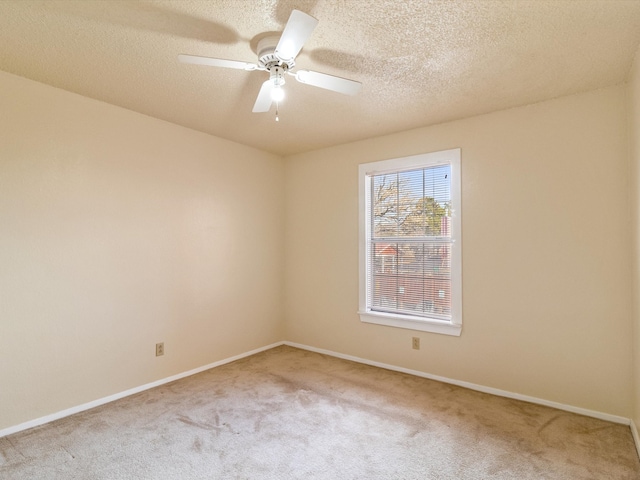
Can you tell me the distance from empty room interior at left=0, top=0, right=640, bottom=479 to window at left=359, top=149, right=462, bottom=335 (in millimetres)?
25

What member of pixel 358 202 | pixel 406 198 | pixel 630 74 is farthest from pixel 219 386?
pixel 630 74

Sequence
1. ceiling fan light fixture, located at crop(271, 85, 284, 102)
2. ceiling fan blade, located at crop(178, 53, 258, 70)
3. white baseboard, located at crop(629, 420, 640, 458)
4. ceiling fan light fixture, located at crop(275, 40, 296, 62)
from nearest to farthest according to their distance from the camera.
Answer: ceiling fan light fixture, located at crop(275, 40, 296, 62), ceiling fan blade, located at crop(178, 53, 258, 70), ceiling fan light fixture, located at crop(271, 85, 284, 102), white baseboard, located at crop(629, 420, 640, 458)

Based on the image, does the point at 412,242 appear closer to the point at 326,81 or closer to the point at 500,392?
the point at 500,392

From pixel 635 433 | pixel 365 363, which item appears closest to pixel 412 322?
pixel 365 363

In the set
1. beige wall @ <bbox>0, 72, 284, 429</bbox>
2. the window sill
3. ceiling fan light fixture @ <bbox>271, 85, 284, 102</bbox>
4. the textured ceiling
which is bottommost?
the window sill

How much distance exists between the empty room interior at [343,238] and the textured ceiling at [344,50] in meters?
0.02

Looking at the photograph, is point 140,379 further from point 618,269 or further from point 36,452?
point 618,269

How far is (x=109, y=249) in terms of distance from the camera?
2.93 m

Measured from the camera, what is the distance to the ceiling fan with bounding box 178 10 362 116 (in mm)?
1579

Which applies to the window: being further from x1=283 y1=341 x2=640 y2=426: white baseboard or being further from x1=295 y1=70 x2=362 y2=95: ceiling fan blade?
x1=295 y1=70 x2=362 y2=95: ceiling fan blade

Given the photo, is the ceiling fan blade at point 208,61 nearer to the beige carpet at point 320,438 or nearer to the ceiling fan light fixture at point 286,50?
the ceiling fan light fixture at point 286,50

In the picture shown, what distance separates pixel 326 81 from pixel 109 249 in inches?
89.5

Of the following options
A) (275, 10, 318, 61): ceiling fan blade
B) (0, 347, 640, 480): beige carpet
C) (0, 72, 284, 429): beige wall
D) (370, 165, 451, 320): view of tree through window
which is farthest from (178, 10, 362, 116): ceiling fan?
(0, 347, 640, 480): beige carpet

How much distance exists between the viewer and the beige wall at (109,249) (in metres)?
2.46
